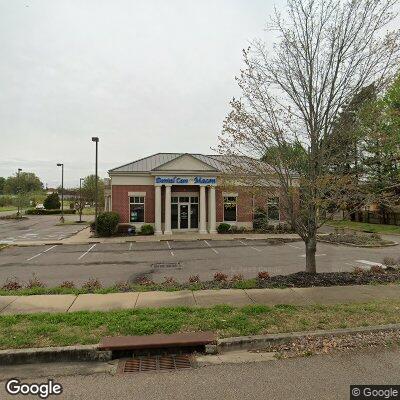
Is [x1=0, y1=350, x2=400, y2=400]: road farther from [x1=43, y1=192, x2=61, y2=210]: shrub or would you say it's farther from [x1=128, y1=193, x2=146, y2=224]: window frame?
[x1=43, y1=192, x2=61, y2=210]: shrub

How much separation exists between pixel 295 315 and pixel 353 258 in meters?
10.8

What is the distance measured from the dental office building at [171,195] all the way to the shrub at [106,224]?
154 cm

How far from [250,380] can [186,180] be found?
2412 cm

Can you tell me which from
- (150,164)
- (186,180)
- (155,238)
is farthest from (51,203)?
(155,238)

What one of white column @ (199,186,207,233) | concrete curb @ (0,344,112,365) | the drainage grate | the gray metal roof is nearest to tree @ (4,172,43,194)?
the gray metal roof

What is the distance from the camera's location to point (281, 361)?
5.02m

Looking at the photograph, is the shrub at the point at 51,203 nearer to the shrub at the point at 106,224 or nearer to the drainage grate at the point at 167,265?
the shrub at the point at 106,224

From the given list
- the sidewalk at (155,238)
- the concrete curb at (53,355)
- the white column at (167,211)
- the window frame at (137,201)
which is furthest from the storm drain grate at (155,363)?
the window frame at (137,201)

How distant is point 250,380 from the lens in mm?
4453

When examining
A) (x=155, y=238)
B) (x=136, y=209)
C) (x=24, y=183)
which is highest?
(x=24, y=183)

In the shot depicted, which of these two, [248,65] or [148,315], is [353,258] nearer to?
[248,65]

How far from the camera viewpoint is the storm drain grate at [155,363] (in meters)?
4.81

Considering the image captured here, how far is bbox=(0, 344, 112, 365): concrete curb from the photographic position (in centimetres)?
497

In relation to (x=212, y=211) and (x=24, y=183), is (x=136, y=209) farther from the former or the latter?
(x=24, y=183)
